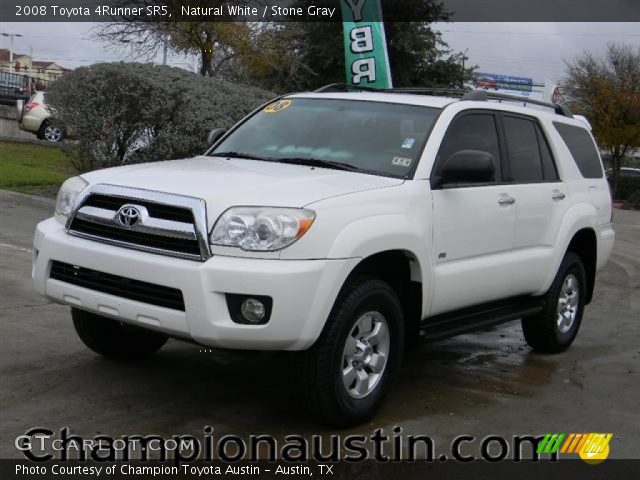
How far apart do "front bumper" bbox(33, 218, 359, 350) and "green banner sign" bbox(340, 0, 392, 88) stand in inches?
449

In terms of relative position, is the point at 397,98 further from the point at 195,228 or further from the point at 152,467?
the point at 152,467

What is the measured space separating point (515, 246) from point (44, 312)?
12.2ft

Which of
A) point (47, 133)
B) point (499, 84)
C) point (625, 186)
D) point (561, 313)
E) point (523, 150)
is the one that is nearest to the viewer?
point (523, 150)

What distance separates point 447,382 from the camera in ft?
20.8

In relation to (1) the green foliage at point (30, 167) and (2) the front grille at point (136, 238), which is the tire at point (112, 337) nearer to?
(2) the front grille at point (136, 238)

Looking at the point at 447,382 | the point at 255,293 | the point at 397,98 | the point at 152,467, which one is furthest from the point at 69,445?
the point at 397,98

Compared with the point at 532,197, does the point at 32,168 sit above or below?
below

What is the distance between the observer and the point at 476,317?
6.16 metres

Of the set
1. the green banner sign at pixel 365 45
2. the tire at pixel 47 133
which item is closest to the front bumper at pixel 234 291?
the green banner sign at pixel 365 45

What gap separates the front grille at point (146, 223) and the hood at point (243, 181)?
0.27 ft

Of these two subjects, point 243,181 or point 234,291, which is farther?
point 243,181

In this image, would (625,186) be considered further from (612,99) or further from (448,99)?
(448,99)

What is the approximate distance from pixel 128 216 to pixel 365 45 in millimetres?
11583

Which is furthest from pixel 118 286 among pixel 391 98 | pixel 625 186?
pixel 625 186
